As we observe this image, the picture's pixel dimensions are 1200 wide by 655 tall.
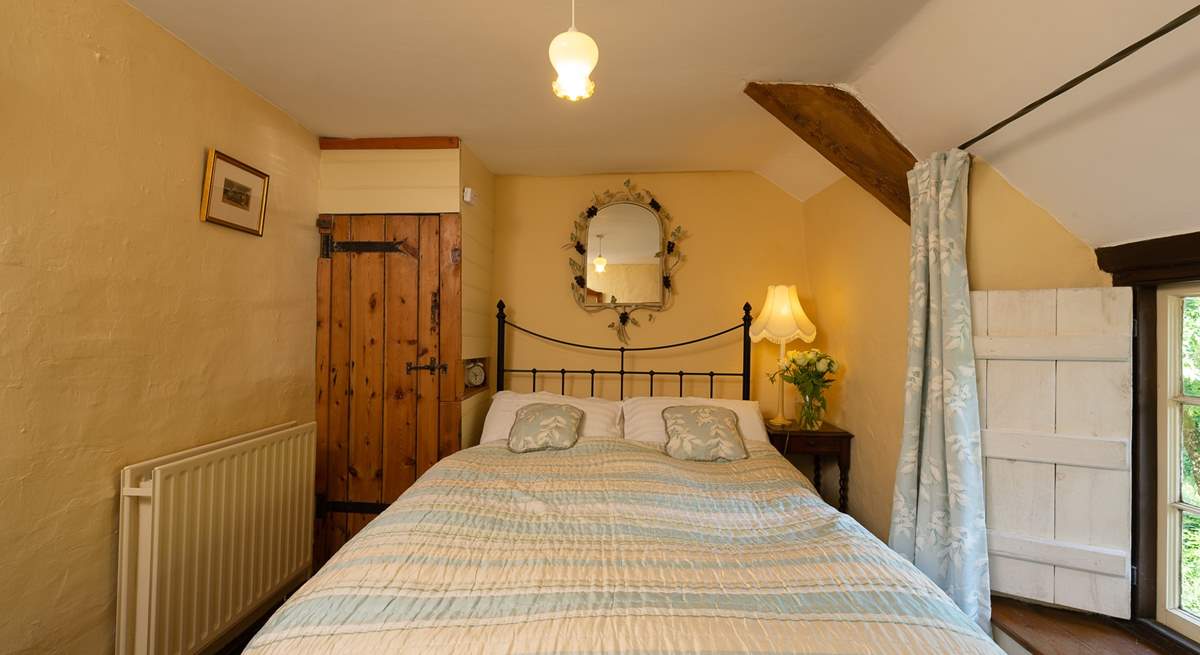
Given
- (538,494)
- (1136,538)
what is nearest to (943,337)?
(1136,538)

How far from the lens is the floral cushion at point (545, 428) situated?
2191mm

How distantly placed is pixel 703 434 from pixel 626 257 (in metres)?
1.25

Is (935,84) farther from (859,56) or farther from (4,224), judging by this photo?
(4,224)

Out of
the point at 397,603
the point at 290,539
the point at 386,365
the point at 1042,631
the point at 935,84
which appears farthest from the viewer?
the point at 386,365

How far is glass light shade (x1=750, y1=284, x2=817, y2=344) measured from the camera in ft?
8.41

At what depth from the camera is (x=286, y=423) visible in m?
2.18

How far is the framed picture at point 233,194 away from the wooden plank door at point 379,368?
0.46 m

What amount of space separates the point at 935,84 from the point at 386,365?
106 inches

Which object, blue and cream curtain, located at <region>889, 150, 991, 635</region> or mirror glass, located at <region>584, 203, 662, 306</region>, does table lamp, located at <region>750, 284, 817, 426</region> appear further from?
blue and cream curtain, located at <region>889, 150, 991, 635</region>

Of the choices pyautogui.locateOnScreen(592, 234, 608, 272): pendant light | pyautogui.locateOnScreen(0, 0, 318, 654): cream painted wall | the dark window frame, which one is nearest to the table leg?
the dark window frame

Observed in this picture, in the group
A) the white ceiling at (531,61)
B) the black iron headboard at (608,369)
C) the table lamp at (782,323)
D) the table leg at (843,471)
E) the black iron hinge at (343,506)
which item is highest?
the white ceiling at (531,61)

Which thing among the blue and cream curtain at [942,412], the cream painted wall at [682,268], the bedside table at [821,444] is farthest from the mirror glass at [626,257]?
the blue and cream curtain at [942,412]

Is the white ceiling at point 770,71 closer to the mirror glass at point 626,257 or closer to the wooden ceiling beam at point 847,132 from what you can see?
the wooden ceiling beam at point 847,132

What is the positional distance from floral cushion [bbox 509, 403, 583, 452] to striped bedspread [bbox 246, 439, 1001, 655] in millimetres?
501
